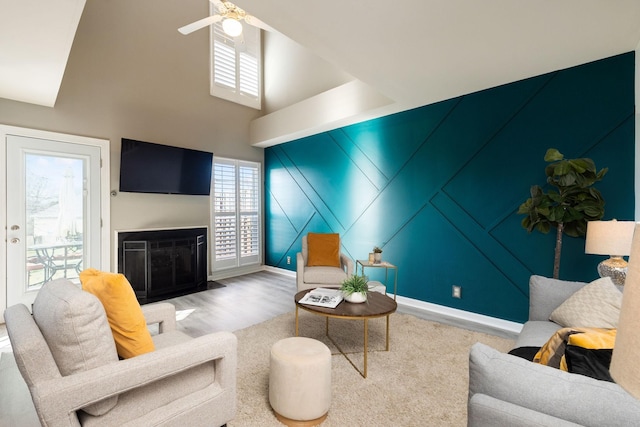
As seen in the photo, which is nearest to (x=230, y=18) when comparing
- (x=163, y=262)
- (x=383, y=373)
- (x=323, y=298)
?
(x=323, y=298)

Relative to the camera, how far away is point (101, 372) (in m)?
1.22

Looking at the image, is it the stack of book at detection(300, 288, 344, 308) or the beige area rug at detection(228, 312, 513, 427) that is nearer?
the beige area rug at detection(228, 312, 513, 427)

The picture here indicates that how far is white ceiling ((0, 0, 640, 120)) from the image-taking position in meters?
1.95

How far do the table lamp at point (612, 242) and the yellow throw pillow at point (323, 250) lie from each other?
255 cm

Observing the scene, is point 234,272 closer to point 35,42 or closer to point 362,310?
point 362,310

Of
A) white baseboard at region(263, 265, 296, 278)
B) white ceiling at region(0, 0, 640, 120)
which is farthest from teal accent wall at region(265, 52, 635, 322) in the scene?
white baseboard at region(263, 265, 296, 278)

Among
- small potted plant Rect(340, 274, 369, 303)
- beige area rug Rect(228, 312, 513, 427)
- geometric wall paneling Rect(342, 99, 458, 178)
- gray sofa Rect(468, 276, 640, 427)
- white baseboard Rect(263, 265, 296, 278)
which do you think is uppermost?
geometric wall paneling Rect(342, 99, 458, 178)

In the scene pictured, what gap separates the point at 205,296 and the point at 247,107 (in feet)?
11.6

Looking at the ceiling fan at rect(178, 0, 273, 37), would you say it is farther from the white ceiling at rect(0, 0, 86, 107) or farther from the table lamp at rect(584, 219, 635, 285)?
the table lamp at rect(584, 219, 635, 285)

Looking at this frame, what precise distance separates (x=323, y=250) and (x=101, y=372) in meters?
3.01

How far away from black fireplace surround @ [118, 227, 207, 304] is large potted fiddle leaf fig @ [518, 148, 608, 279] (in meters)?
4.37

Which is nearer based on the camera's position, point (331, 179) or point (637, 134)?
point (637, 134)

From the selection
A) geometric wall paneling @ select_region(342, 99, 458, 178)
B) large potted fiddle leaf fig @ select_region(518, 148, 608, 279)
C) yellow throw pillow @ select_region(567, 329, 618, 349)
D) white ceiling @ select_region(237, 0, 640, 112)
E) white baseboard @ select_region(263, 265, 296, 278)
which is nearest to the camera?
yellow throw pillow @ select_region(567, 329, 618, 349)

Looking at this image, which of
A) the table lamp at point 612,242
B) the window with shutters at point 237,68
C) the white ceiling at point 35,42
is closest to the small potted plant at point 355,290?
the table lamp at point 612,242
